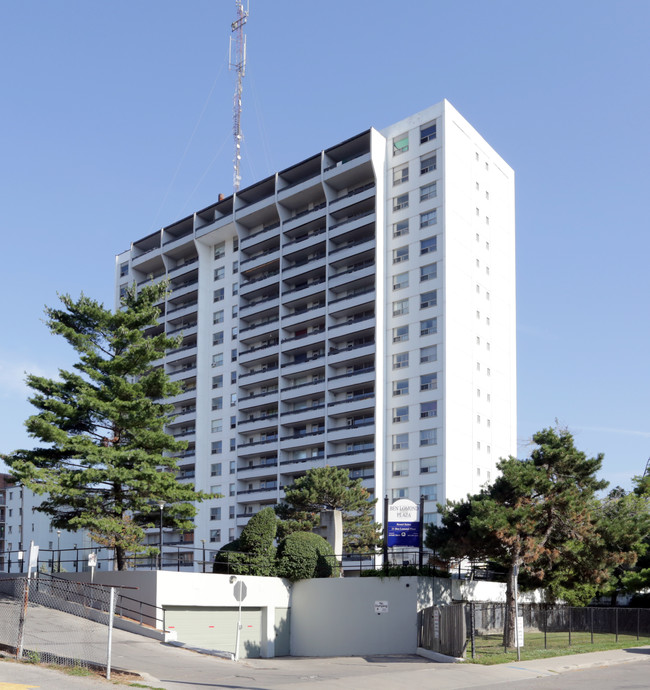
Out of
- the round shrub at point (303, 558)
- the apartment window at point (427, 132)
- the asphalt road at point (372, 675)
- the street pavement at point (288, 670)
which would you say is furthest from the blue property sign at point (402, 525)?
the apartment window at point (427, 132)

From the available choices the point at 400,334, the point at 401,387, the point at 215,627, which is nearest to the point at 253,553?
the point at 215,627

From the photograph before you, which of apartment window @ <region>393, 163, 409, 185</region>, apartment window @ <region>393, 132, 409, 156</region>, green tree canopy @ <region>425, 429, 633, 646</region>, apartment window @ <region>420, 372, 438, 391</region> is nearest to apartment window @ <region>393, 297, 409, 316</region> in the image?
apartment window @ <region>420, 372, 438, 391</region>

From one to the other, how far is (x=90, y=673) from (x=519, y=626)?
50.5ft

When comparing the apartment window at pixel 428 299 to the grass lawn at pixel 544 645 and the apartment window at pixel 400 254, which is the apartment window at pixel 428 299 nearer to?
the apartment window at pixel 400 254

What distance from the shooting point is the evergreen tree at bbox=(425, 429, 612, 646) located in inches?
1265

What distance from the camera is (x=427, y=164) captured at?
249 ft

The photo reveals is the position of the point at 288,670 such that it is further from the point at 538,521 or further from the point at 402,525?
the point at 538,521

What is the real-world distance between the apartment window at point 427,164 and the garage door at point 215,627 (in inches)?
1930

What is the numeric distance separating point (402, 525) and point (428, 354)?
37.6 meters

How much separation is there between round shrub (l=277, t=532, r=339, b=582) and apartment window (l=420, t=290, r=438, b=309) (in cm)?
3740

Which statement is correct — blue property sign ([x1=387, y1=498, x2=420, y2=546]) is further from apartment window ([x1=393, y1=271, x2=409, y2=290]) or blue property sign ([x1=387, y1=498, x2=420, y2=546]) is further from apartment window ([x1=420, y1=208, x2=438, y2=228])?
apartment window ([x1=420, y1=208, x2=438, y2=228])

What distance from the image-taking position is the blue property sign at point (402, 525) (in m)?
35.7

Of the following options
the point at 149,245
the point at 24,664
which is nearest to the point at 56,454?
the point at 24,664

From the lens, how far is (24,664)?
2169cm
